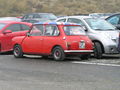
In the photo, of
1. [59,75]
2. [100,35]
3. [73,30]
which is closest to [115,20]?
[100,35]

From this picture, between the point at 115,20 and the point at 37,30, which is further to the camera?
the point at 115,20

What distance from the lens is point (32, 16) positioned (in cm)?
3519

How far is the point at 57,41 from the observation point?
15.0m

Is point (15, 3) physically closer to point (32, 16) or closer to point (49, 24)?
point (32, 16)

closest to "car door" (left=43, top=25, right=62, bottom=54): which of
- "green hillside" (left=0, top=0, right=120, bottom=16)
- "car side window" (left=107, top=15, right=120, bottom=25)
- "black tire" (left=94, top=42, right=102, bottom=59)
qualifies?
"black tire" (left=94, top=42, right=102, bottom=59)

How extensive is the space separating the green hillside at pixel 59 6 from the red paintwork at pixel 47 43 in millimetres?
38174

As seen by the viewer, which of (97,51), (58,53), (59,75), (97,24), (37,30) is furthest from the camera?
(97,24)

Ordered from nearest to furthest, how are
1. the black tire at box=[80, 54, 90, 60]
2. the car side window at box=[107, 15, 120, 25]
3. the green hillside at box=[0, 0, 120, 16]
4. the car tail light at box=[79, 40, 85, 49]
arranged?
the car tail light at box=[79, 40, 85, 49]
the black tire at box=[80, 54, 90, 60]
the car side window at box=[107, 15, 120, 25]
the green hillside at box=[0, 0, 120, 16]

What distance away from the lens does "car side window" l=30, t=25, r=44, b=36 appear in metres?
15.9

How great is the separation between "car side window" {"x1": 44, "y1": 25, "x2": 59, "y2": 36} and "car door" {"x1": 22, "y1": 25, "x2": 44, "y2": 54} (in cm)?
25

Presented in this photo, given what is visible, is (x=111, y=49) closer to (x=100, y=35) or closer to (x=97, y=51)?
(x=97, y=51)

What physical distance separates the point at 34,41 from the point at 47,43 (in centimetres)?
76

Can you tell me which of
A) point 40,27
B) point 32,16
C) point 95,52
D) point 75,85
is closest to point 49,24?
point 40,27

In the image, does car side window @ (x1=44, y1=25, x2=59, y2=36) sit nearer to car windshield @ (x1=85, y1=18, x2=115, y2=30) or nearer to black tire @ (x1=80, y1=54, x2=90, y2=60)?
black tire @ (x1=80, y1=54, x2=90, y2=60)
